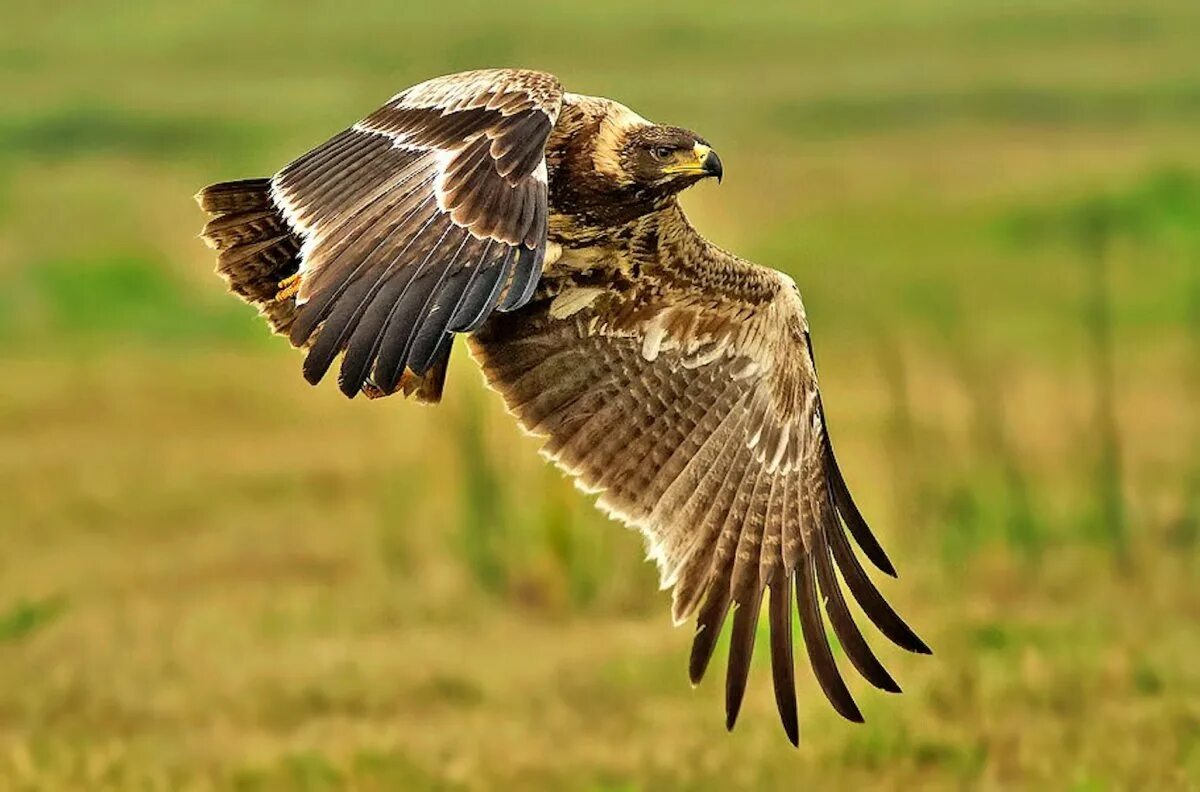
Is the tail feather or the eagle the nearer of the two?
the eagle

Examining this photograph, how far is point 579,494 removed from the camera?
1112cm

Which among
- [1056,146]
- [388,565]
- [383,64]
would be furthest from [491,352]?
[383,64]

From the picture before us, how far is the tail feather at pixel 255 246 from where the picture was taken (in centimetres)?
685

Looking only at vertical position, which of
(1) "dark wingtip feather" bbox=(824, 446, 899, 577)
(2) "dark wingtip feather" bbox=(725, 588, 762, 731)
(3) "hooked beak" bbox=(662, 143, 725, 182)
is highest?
(3) "hooked beak" bbox=(662, 143, 725, 182)

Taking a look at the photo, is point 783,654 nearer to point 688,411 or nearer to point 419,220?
point 688,411

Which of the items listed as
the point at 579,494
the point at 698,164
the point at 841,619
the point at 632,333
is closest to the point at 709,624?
the point at 841,619

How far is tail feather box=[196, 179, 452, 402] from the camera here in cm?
685

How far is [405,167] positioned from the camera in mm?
6195

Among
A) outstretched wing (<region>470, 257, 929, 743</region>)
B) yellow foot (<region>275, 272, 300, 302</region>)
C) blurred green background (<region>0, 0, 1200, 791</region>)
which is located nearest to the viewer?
yellow foot (<region>275, 272, 300, 302</region>)

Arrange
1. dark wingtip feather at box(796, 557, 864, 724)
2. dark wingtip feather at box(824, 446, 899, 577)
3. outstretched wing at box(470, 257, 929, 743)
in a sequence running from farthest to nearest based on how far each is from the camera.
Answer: outstretched wing at box(470, 257, 929, 743), dark wingtip feather at box(824, 446, 899, 577), dark wingtip feather at box(796, 557, 864, 724)

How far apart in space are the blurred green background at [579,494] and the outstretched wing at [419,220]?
2.83 meters

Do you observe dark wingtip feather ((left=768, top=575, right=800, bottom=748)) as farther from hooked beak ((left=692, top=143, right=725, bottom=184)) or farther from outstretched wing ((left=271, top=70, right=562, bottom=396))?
outstretched wing ((left=271, top=70, right=562, bottom=396))

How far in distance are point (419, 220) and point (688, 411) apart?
1915 millimetres

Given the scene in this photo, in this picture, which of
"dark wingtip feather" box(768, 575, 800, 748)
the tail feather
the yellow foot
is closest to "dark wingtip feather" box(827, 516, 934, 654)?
"dark wingtip feather" box(768, 575, 800, 748)
